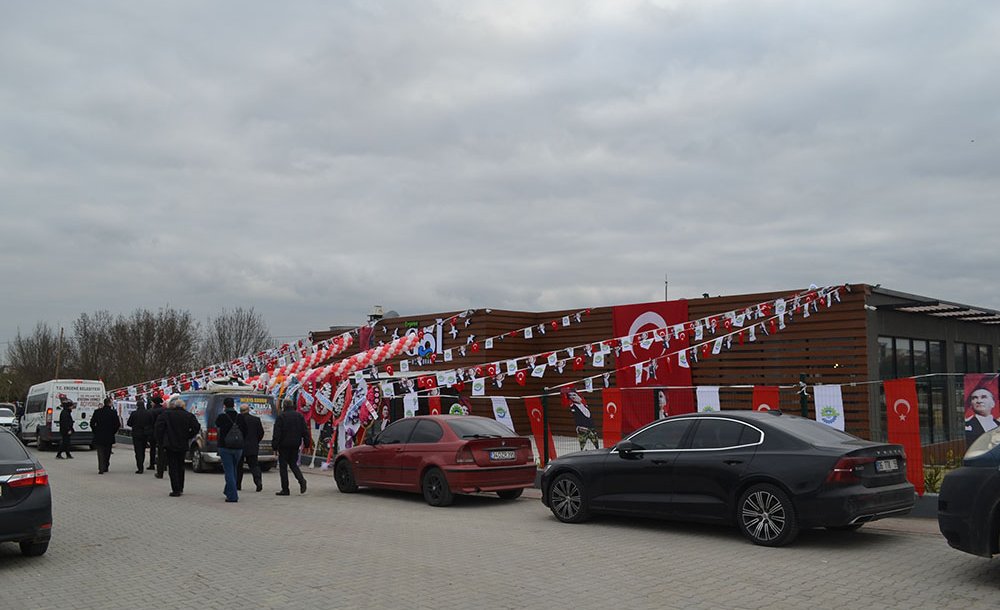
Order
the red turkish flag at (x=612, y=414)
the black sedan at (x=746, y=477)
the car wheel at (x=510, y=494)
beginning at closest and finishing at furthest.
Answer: the black sedan at (x=746, y=477) < the car wheel at (x=510, y=494) < the red turkish flag at (x=612, y=414)

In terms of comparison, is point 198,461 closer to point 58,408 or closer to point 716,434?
point 58,408

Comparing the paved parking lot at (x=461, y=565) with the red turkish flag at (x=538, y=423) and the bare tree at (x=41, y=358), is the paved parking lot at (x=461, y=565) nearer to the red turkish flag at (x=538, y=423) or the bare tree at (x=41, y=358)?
the red turkish flag at (x=538, y=423)

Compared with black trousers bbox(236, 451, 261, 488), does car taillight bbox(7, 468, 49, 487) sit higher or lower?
higher

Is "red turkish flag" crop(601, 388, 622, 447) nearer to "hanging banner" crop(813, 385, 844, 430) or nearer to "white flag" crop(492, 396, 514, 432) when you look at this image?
"white flag" crop(492, 396, 514, 432)

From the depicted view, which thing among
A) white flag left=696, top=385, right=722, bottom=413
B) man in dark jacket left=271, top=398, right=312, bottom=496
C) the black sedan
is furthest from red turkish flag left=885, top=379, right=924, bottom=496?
man in dark jacket left=271, top=398, right=312, bottom=496

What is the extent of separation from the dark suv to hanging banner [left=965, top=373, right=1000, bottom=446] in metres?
14.4

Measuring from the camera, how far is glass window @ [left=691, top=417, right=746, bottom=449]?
1001 centimetres

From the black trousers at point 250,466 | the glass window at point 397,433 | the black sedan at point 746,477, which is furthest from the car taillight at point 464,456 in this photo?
the black trousers at point 250,466

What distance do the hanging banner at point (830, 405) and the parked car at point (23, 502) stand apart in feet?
32.8

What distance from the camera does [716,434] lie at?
33.3 ft

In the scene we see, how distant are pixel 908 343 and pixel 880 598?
17.3 metres

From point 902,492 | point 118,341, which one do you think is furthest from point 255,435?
point 118,341

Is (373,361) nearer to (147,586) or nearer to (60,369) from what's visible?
(147,586)

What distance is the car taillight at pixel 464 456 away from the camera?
13219 millimetres
